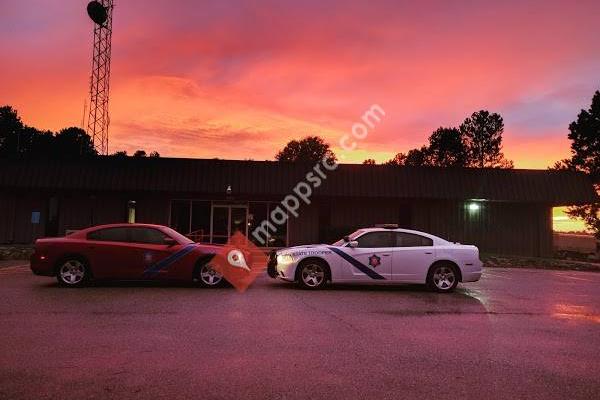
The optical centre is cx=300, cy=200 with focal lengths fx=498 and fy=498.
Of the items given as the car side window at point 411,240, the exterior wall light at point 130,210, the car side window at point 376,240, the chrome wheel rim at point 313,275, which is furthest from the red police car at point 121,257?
the exterior wall light at point 130,210

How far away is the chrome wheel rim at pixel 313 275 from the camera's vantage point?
37.7ft

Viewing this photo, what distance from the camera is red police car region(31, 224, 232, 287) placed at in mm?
11055

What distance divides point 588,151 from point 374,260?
35145 millimetres

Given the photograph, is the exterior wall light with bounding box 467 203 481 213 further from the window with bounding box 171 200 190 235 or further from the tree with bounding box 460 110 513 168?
the tree with bounding box 460 110 513 168

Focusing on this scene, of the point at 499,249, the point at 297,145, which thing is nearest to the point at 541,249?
the point at 499,249

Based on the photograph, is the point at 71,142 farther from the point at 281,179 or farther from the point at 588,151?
the point at 588,151

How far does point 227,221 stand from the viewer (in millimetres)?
25656

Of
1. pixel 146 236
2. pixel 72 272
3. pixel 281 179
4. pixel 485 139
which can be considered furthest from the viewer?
pixel 485 139

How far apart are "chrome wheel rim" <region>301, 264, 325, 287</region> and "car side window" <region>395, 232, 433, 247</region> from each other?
1913mm

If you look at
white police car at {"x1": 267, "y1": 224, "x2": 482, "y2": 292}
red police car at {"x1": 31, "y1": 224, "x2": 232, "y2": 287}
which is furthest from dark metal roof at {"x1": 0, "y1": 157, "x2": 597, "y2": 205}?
white police car at {"x1": 267, "y1": 224, "x2": 482, "y2": 292}

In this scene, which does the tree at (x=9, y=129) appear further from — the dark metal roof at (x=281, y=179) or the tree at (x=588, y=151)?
the tree at (x=588, y=151)

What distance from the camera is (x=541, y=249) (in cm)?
2692

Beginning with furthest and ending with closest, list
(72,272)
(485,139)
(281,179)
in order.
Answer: (485,139)
(281,179)
(72,272)

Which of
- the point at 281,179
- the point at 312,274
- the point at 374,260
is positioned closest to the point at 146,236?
the point at 312,274
